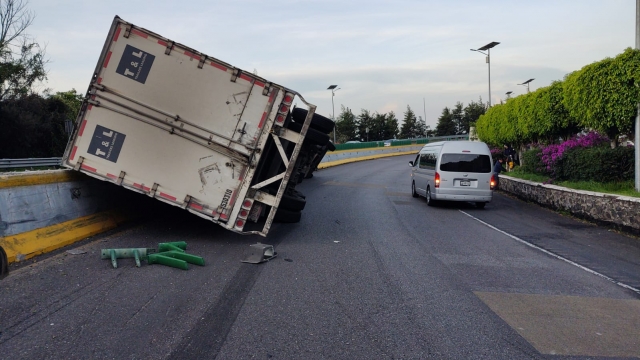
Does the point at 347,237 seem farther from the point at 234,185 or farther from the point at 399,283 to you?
the point at 399,283

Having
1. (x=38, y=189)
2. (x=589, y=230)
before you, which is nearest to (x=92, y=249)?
(x=38, y=189)

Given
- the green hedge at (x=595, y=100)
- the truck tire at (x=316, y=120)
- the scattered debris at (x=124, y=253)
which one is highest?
the green hedge at (x=595, y=100)

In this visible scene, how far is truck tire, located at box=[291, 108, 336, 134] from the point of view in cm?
980

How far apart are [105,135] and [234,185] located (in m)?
2.34

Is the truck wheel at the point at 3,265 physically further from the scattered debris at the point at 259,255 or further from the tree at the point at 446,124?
the tree at the point at 446,124

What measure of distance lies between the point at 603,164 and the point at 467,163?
3.66 meters

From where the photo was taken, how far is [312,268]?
787cm

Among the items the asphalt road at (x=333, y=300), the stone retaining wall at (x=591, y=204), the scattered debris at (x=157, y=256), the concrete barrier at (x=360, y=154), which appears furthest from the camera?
the concrete barrier at (x=360, y=154)

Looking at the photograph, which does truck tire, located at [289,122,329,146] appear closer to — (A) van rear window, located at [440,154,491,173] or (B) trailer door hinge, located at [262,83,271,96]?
(B) trailer door hinge, located at [262,83,271,96]

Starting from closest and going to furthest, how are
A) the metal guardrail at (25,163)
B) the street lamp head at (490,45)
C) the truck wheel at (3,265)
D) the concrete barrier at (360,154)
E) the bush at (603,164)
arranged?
the truck wheel at (3,265), the bush at (603,164), the metal guardrail at (25,163), the concrete barrier at (360,154), the street lamp head at (490,45)

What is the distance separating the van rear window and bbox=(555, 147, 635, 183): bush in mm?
2733

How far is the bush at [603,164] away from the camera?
14.5 m

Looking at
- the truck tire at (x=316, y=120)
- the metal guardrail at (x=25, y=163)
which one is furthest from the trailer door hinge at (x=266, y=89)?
the metal guardrail at (x=25, y=163)

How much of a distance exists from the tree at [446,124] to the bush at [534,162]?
75550 millimetres
